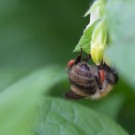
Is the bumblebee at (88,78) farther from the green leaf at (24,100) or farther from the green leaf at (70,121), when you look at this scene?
the green leaf at (24,100)

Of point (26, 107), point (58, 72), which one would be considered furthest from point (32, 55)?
point (26, 107)

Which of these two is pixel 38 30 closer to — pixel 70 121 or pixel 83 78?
pixel 70 121

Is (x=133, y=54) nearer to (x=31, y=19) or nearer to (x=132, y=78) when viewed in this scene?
(x=132, y=78)

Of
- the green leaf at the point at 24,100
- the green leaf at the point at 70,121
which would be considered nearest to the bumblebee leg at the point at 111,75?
the green leaf at the point at 70,121

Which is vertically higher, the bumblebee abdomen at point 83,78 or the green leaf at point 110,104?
the bumblebee abdomen at point 83,78

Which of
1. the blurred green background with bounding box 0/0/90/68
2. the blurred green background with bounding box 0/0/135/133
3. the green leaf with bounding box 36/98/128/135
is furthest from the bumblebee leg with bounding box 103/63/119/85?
the blurred green background with bounding box 0/0/90/68

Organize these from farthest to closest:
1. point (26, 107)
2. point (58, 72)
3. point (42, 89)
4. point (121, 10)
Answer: point (58, 72) → point (42, 89) → point (26, 107) → point (121, 10)

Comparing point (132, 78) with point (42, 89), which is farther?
point (42, 89)
